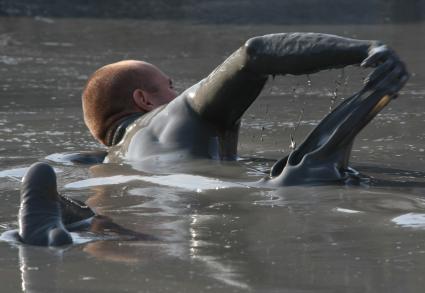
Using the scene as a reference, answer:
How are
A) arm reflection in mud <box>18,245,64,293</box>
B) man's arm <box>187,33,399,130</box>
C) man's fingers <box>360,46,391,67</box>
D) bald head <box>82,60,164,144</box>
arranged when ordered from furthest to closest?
bald head <box>82,60,164,144</box>, man's arm <box>187,33,399,130</box>, man's fingers <box>360,46,391,67</box>, arm reflection in mud <box>18,245,64,293</box>

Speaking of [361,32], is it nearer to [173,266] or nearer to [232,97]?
[232,97]

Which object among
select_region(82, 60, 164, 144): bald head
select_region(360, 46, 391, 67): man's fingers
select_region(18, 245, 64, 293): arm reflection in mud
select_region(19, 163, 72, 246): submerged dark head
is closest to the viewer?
select_region(18, 245, 64, 293): arm reflection in mud

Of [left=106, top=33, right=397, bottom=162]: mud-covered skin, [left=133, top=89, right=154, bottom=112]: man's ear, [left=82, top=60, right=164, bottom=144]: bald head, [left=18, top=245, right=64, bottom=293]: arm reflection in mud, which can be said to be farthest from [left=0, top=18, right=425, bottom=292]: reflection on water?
[left=133, top=89, right=154, bottom=112]: man's ear

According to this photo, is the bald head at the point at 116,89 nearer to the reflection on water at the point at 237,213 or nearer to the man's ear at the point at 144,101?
the man's ear at the point at 144,101

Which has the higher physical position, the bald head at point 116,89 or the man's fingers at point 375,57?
the man's fingers at point 375,57

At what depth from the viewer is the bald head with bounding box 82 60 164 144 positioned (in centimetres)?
473

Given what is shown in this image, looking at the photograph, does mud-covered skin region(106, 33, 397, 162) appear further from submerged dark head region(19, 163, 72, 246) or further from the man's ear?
submerged dark head region(19, 163, 72, 246)

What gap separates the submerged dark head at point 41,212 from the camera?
313 cm

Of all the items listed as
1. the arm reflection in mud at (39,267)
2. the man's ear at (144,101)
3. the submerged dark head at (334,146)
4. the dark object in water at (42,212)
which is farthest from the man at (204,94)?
the arm reflection in mud at (39,267)

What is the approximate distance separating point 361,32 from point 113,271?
6097 millimetres

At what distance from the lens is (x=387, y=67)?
12.3 feet

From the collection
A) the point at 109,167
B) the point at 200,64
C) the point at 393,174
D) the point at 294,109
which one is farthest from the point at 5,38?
the point at 393,174

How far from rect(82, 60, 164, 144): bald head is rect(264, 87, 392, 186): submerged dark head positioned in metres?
1.04

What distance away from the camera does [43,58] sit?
774 centimetres
